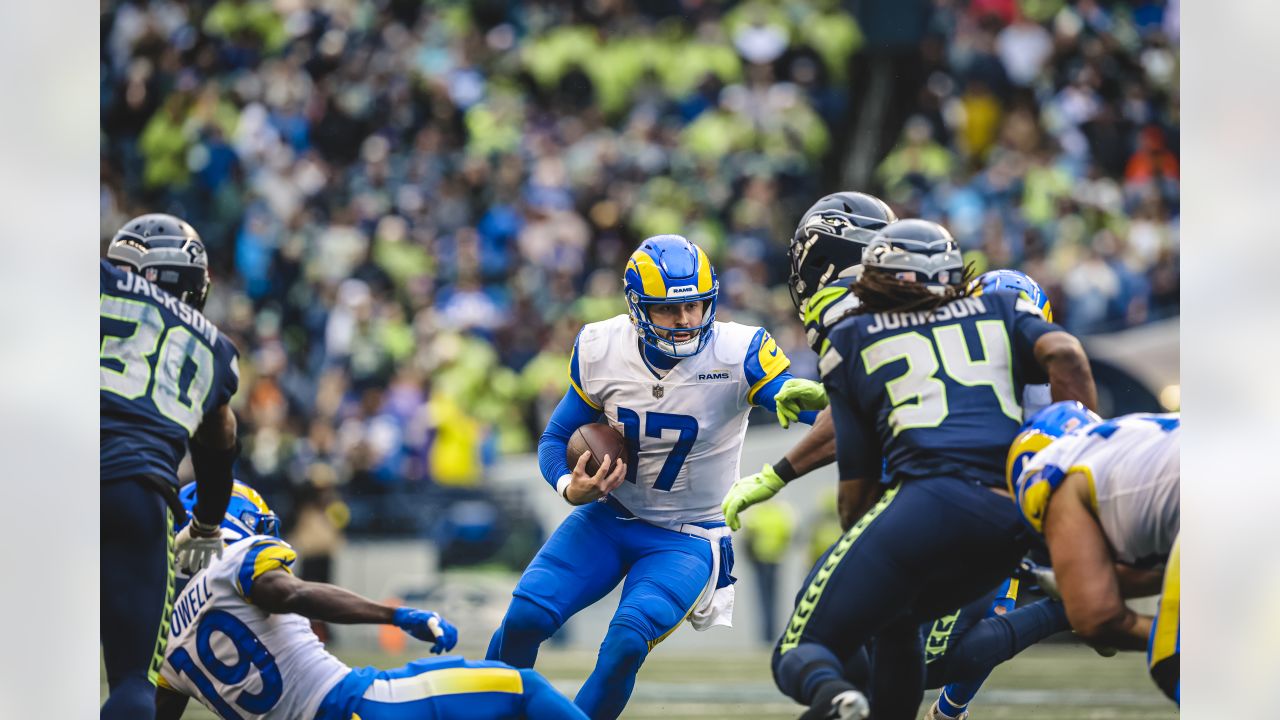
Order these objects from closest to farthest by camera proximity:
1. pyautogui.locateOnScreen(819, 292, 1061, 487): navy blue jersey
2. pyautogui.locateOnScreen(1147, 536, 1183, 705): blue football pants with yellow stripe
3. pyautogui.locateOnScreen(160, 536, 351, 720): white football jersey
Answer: pyautogui.locateOnScreen(1147, 536, 1183, 705): blue football pants with yellow stripe < pyautogui.locateOnScreen(819, 292, 1061, 487): navy blue jersey < pyautogui.locateOnScreen(160, 536, 351, 720): white football jersey

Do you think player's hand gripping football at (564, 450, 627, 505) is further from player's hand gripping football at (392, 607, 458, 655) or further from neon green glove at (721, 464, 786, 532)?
player's hand gripping football at (392, 607, 458, 655)

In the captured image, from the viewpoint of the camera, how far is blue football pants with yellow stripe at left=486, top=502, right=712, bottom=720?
18.7 feet

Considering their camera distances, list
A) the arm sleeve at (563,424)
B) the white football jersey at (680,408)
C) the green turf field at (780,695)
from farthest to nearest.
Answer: the green turf field at (780,695), the arm sleeve at (563,424), the white football jersey at (680,408)

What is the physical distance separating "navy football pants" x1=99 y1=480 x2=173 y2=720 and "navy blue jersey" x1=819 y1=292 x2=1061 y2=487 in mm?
2198

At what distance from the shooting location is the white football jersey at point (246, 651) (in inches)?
202

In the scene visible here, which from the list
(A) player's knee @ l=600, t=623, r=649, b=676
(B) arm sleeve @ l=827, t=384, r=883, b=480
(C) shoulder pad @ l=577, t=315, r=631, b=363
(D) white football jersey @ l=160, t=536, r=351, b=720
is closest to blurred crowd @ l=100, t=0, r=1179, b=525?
(C) shoulder pad @ l=577, t=315, r=631, b=363

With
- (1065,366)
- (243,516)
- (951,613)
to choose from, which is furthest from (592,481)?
(1065,366)

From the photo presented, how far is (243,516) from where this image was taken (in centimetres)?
635

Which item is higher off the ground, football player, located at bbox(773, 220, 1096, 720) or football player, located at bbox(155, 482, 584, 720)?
football player, located at bbox(773, 220, 1096, 720)

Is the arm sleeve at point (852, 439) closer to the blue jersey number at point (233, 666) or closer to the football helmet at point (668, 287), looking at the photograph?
the football helmet at point (668, 287)

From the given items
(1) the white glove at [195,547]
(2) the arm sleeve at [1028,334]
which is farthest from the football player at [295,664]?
(2) the arm sleeve at [1028,334]

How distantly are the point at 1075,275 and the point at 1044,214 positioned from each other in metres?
1.14

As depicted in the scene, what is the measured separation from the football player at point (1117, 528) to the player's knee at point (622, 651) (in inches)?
69.6

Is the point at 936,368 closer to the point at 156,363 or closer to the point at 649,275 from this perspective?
the point at 649,275
